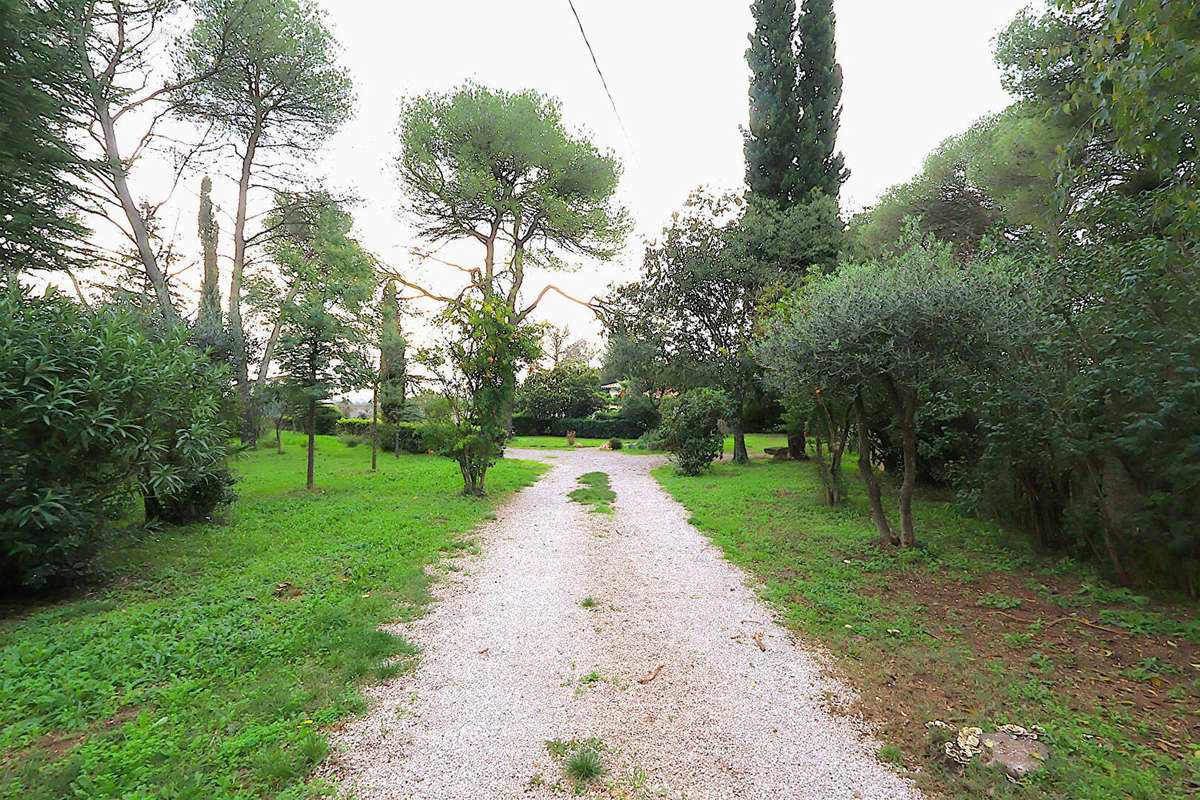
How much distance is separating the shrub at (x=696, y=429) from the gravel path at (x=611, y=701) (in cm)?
740

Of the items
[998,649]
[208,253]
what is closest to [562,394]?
[208,253]

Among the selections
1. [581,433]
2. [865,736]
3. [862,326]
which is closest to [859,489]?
[862,326]

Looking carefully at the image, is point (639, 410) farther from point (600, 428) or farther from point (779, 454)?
point (779, 454)

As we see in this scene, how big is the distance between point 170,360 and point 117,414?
2.94 feet

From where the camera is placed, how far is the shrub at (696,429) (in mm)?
11992

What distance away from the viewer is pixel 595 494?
901 cm

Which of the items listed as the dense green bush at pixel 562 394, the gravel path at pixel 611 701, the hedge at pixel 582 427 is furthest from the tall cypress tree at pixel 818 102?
the gravel path at pixel 611 701

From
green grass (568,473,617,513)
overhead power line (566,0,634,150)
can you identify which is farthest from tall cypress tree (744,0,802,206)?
overhead power line (566,0,634,150)

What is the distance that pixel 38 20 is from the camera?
5.85m

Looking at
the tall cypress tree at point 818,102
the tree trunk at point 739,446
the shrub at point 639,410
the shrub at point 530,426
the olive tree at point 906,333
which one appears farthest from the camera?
the shrub at point 530,426

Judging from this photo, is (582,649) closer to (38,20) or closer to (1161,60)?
(1161,60)

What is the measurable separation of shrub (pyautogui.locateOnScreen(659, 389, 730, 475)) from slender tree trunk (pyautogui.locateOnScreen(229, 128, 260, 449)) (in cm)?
1212

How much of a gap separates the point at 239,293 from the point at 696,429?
14678mm

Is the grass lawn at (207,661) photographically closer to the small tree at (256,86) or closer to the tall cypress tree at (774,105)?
the small tree at (256,86)
